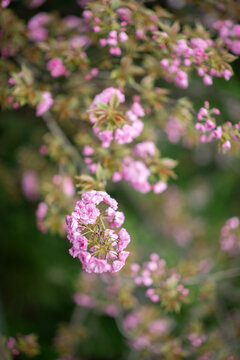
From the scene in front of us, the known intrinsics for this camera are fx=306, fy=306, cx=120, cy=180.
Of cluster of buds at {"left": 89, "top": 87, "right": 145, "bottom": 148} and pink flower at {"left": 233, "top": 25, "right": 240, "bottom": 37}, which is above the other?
pink flower at {"left": 233, "top": 25, "right": 240, "bottom": 37}

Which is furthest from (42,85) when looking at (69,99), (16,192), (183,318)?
(183,318)

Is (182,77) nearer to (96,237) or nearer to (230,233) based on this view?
(96,237)

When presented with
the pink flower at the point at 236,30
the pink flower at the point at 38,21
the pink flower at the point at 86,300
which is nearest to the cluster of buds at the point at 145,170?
the pink flower at the point at 236,30

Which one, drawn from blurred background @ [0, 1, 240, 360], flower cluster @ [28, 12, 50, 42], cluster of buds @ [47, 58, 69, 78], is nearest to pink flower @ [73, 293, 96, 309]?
blurred background @ [0, 1, 240, 360]

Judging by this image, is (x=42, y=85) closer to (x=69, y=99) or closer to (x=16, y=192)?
(x=69, y=99)

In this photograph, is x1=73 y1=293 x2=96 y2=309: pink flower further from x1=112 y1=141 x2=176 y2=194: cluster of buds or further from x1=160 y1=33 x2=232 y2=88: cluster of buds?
x1=160 y1=33 x2=232 y2=88: cluster of buds

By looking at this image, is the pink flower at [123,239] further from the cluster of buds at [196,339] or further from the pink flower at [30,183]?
the pink flower at [30,183]
